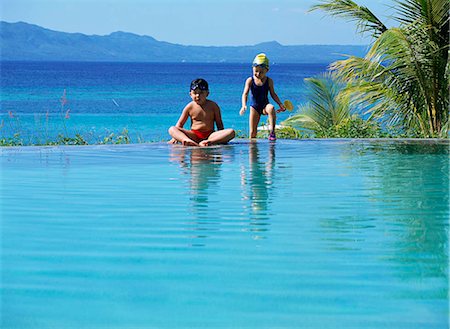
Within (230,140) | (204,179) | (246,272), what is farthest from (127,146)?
(246,272)

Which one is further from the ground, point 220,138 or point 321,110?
point 321,110

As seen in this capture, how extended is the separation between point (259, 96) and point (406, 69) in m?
3.27

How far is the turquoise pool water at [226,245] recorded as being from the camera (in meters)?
3.84

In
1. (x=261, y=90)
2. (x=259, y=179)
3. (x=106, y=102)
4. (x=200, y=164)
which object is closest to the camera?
(x=259, y=179)

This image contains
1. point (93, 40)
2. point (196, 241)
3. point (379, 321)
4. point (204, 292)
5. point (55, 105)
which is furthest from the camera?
point (93, 40)

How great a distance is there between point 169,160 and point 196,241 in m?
3.95

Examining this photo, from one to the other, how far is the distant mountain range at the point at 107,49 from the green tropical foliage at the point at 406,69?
115744mm

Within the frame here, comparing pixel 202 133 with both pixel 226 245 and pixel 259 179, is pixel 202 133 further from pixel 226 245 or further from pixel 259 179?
pixel 226 245

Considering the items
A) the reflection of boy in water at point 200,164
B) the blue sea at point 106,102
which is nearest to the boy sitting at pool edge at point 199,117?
the reflection of boy in water at point 200,164

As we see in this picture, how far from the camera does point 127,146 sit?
10.3m

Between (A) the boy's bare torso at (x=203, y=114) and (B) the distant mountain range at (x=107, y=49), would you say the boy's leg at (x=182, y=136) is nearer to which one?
(A) the boy's bare torso at (x=203, y=114)

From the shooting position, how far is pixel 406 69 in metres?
12.9

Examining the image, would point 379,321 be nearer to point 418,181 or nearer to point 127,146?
point 418,181

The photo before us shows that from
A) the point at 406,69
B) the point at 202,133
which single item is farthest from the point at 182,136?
the point at 406,69
